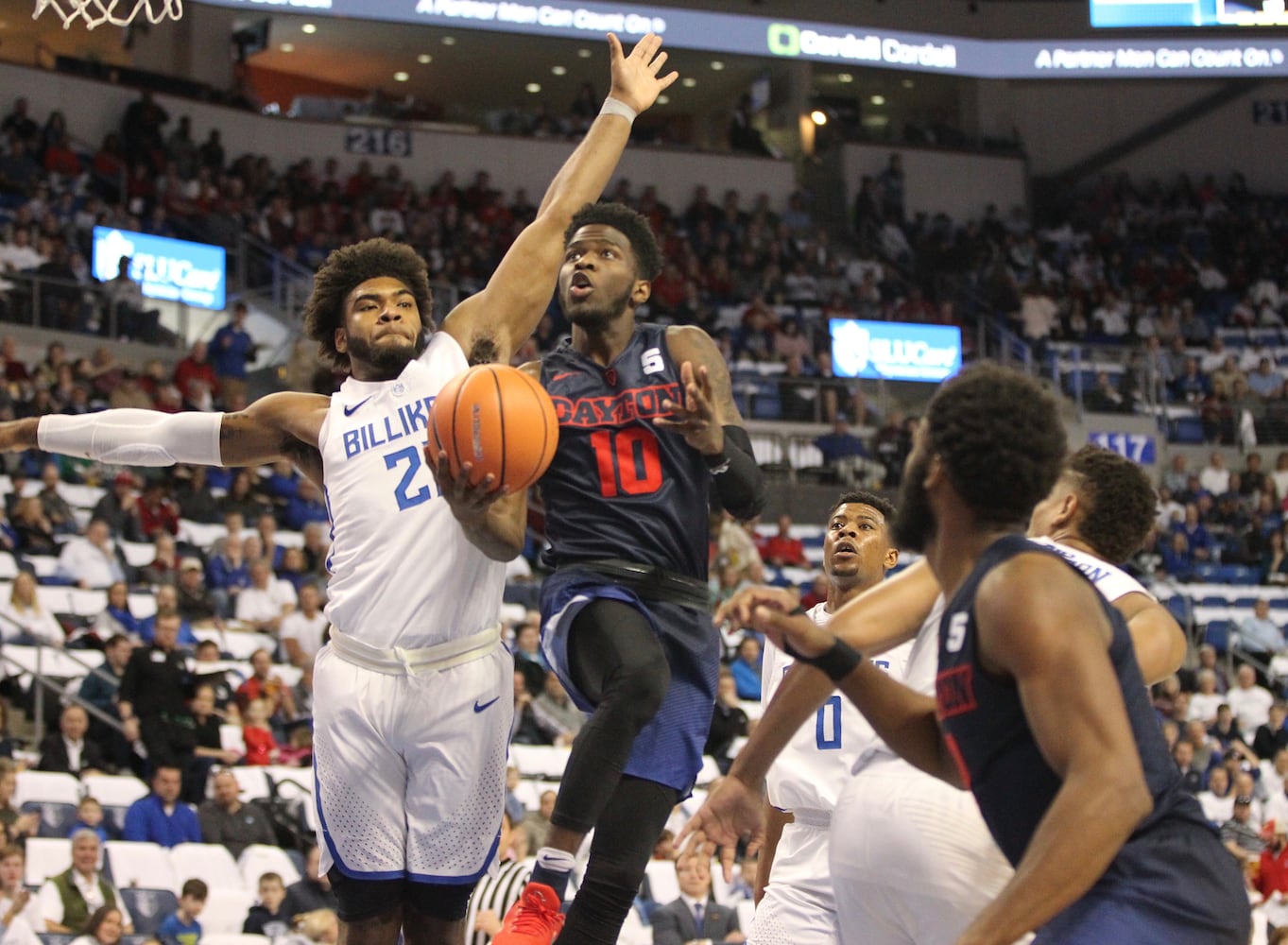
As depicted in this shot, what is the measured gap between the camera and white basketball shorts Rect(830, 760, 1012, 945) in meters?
3.74

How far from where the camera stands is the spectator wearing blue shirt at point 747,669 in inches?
594

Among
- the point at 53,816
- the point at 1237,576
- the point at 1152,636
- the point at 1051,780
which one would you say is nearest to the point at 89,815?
the point at 53,816

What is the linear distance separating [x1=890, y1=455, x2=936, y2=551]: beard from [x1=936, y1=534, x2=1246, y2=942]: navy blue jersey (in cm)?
23

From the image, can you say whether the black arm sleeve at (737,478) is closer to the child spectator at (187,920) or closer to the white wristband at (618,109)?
the white wristband at (618,109)

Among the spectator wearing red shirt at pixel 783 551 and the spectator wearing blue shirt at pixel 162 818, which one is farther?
the spectator wearing red shirt at pixel 783 551

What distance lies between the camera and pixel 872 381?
2341 centimetres


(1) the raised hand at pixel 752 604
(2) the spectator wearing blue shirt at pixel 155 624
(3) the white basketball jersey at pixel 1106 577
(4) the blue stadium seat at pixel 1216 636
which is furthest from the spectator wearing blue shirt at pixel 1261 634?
(1) the raised hand at pixel 752 604

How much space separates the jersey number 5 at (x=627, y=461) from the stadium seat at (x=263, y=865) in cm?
659

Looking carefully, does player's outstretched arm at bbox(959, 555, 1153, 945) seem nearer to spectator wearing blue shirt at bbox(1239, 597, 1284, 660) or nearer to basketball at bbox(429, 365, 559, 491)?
basketball at bbox(429, 365, 559, 491)

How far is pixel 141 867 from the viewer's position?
10461 millimetres

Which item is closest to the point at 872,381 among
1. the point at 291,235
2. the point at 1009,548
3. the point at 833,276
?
the point at 833,276

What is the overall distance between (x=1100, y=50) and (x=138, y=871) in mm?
25482

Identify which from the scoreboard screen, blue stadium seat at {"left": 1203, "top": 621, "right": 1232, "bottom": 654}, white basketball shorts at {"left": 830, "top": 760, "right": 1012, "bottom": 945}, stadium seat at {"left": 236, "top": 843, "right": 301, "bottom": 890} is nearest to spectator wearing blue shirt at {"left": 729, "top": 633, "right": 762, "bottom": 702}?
stadium seat at {"left": 236, "top": 843, "right": 301, "bottom": 890}

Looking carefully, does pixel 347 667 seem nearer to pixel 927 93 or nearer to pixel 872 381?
pixel 872 381
